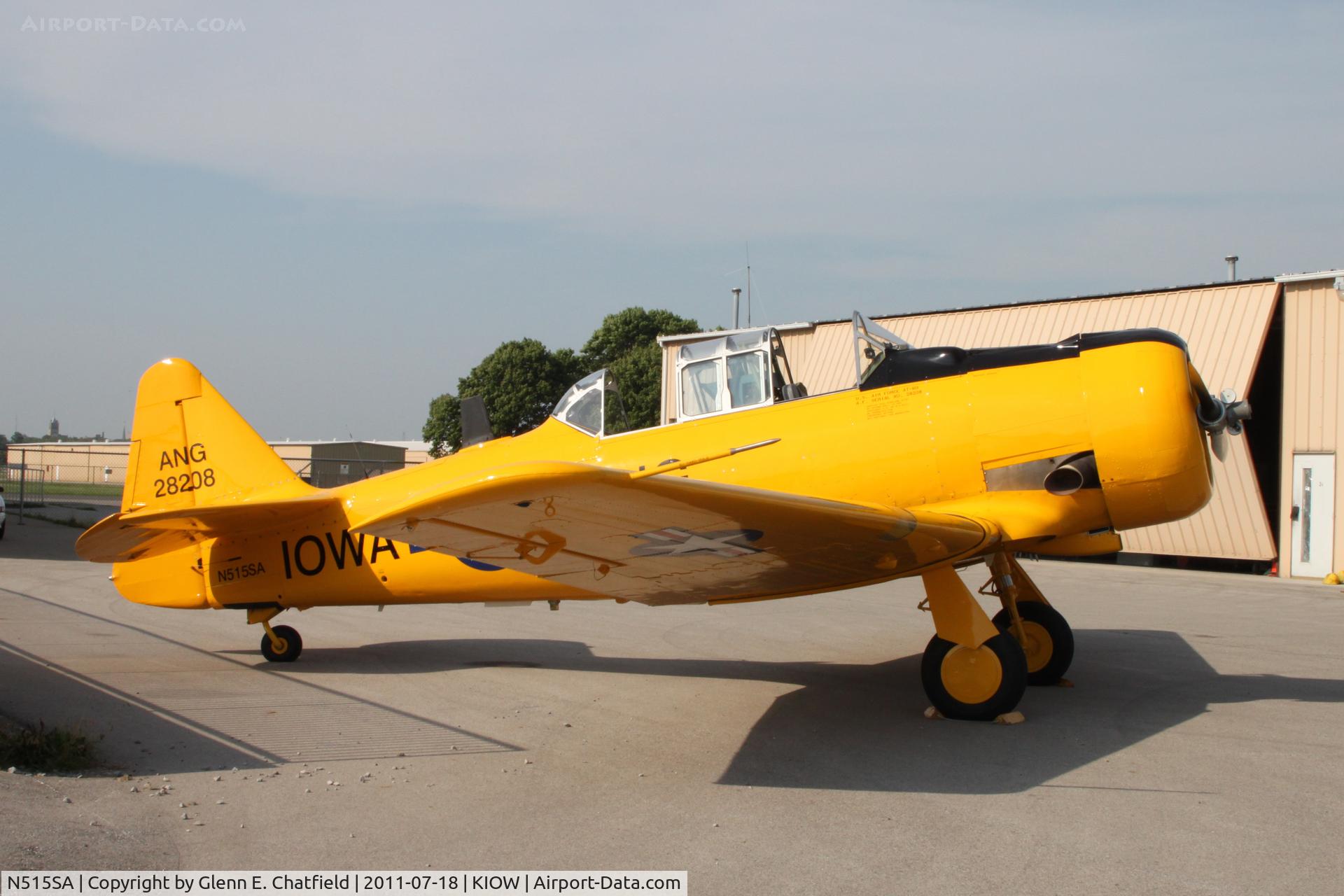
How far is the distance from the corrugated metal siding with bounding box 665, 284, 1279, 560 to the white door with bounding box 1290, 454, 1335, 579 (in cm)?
47

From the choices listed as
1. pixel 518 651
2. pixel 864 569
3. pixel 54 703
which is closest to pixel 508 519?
pixel 864 569

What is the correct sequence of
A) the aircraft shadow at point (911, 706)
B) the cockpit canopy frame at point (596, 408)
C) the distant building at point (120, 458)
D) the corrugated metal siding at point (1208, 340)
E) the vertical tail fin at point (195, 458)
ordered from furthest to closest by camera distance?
the distant building at point (120, 458)
the corrugated metal siding at point (1208, 340)
the vertical tail fin at point (195, 458)
the cockpit canopy frame at point (596, 408)
the aircraft shadow at point (911, 706)

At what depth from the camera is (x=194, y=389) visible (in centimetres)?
858

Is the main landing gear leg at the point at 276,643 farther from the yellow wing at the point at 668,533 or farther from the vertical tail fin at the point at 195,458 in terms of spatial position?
the yellow wing at the point at 668,533

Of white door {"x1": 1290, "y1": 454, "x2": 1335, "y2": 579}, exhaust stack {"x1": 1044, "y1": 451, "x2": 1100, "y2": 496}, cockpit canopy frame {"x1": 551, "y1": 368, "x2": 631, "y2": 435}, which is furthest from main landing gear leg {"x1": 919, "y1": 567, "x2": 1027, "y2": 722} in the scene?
white door {"x1": 1290, "y1": 454, "x2": 1335, "y2": 579}

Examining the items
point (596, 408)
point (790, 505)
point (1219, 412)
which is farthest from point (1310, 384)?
point (790, 505)

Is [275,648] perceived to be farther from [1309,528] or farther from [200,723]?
[1309,528]

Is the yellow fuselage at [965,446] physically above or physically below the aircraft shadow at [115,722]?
above

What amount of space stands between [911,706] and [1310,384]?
13.1 m

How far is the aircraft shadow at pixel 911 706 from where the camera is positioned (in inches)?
193

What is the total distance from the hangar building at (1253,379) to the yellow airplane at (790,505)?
7351 millimetres

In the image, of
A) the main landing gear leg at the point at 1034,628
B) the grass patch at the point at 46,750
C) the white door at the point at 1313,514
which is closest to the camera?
the grass patch at the point at 46,750

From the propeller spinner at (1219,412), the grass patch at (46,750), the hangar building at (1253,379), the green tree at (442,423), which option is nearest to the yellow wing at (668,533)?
the propeller spinner at (1219,412)

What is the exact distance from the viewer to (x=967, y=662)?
5883 mm
